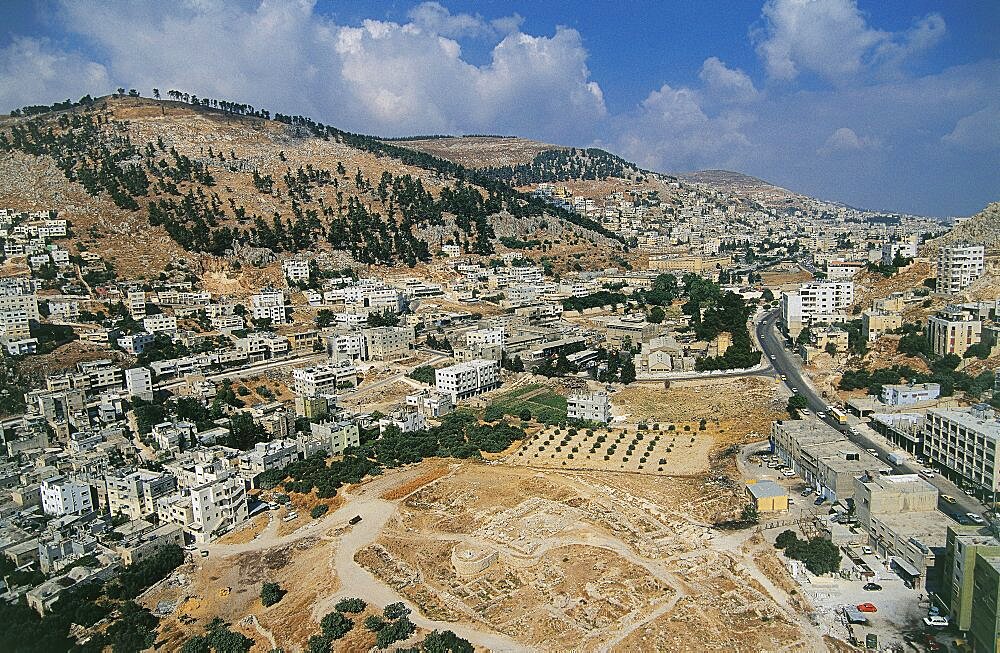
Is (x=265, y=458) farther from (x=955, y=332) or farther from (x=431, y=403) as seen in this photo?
(x=955, y=332)

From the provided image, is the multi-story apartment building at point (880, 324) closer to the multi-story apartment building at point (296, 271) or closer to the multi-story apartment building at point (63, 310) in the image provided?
the multi-story apartment building at point (296, 271)

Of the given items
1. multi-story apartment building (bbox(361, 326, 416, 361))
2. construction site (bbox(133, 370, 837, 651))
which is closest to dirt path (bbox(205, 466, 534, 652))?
construction site (bbox(133, 370, 837, 651))

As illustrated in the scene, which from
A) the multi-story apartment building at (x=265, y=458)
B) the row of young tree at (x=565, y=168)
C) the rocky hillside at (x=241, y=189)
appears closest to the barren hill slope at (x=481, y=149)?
the row of young tree at (x=565, y=168)

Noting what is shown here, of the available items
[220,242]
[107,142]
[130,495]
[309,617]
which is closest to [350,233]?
[220,242]

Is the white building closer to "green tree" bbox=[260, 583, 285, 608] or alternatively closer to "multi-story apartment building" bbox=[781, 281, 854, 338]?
"green tree" bbox=[260, 583, 285, 608]

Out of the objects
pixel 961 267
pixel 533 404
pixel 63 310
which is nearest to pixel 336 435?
pixel 533 404

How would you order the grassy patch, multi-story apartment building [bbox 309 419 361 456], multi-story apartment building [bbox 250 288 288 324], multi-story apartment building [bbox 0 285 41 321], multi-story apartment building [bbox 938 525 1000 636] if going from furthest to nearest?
1. multi-story apartment building [bbox 250 288 288 324]
2. multi-story apartment building [bbox 0 285 41 321]
3. the grassy patch
4. multi-story apartment building [bbox 309 419 361 456]
5. multi-story apartment building [bbox 938 525 1000 636]
